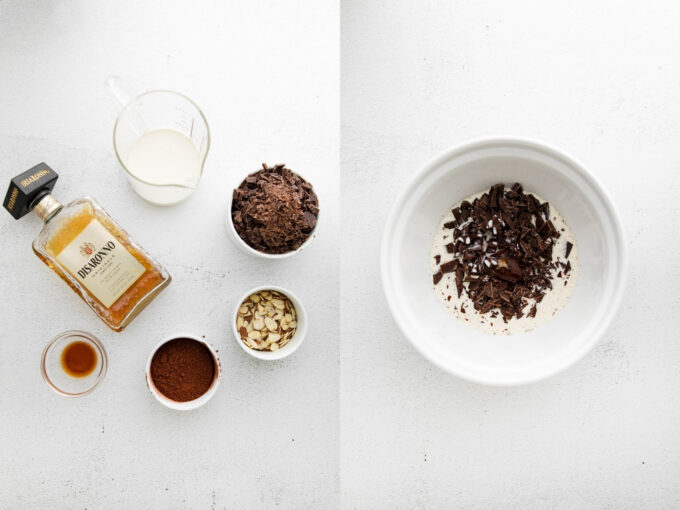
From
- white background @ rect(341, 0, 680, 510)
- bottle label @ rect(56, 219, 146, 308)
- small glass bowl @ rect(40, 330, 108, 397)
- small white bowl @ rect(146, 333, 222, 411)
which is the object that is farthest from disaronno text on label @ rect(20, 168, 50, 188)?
white background @ rect(341, 0, 680, 510)

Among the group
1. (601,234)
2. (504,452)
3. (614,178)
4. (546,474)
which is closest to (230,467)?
(504,452)

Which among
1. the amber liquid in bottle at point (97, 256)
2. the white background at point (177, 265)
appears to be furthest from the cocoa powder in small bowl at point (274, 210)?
the amber liquid in bottle at point (97, 256)

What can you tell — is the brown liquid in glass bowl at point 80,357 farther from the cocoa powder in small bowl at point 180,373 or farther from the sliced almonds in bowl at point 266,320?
the sliced almonds in bowl at point 266,320

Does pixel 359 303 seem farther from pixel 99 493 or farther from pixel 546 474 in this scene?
pixel 99 493

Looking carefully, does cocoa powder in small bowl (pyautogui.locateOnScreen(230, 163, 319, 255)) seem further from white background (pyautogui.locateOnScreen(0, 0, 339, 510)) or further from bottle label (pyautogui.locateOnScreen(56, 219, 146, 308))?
bottle label (pyautogui.locateOnScreen(56, 219, 146, 308))

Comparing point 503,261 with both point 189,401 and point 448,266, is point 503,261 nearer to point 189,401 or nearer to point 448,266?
point 448,266

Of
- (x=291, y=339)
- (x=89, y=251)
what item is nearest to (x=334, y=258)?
(x=291, y=339)
